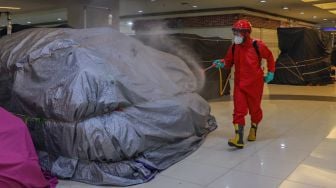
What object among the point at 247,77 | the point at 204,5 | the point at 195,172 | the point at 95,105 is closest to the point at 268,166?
the point at 195,172

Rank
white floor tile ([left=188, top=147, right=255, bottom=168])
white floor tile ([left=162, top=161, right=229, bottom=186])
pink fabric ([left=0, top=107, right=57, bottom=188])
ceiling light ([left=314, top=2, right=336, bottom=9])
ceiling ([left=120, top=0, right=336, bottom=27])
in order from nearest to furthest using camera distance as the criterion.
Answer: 1. pink fabric ([left=0, top=107, right=57, bottom=188])
2. white floor tile ([left=162, top=161, right=229, bottom=186])
3. white floor tile ([left=188, top=147, right=255, bottom=168])
4. ceiling ([left=120, top=0, right=336, bottom=27])
5. ceiling light ([left=314, top=2, right=336, bottom=9])

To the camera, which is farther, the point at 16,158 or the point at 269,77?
the point at 269,77

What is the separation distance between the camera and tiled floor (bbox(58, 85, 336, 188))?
3021 mm

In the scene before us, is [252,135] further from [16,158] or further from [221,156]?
[16,158]

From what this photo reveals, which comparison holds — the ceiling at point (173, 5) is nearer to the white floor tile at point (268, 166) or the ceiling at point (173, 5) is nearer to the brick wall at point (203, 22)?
the brick wall at point (203, 22)

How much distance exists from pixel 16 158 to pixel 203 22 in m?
12.5

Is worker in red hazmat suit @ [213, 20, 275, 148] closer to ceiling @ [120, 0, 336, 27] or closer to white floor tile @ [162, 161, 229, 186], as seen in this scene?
white floor tile @ [162, 161, 229, 186]

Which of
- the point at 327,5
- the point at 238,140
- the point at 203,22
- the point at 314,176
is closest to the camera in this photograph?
the point at 314,176

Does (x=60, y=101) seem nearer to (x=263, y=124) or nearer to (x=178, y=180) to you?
(x=178, y=180)

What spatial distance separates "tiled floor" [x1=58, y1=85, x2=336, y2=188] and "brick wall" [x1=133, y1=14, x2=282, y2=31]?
858 cm

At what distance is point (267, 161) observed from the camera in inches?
140

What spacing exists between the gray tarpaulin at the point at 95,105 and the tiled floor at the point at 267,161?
0.19 meters

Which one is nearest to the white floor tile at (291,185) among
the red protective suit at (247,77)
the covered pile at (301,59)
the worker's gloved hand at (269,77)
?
the red protective suit at (247,77)

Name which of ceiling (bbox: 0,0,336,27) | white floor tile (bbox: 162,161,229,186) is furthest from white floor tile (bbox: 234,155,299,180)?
ceiling (bbox: 0,0,336,27)
